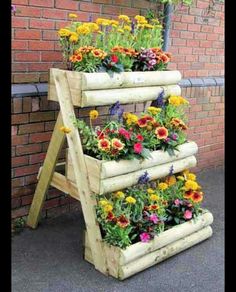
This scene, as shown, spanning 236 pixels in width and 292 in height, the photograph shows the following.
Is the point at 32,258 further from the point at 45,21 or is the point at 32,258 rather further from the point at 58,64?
the point at 45,21

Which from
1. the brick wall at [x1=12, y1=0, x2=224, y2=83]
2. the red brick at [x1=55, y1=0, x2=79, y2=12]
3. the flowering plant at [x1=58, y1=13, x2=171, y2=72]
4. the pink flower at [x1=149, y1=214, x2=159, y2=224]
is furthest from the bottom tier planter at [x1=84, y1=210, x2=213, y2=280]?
the red brick at [x1=55, y1=0, x2=79, y2=12]

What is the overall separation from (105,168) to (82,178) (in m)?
0.22

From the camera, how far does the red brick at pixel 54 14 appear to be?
3346 mm

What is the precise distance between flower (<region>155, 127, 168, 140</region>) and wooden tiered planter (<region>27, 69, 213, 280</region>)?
123 millimetres

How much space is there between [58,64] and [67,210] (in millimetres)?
1277

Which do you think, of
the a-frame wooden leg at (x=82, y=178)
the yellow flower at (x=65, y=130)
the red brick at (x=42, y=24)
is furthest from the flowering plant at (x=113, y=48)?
the yellow flower at (x=65, y=130)

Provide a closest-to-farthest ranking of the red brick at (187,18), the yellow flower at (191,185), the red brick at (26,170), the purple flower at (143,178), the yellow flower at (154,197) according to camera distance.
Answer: the purple flower at (143,178)
the yellow flower at (154,197)
the yellow flower at (191,185)
the red brick at (26,170)
the red brick at (187,18)

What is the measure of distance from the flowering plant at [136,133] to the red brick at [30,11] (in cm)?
100

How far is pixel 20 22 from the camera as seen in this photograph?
321cm

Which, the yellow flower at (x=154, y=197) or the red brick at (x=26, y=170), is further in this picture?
the red brick at (x=26, y=170)

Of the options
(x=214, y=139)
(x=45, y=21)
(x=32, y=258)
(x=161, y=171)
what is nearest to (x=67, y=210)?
(x=32, y=258)

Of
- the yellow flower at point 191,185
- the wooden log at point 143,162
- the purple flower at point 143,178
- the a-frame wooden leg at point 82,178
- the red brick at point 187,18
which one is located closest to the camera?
the wooden log at point 143,162

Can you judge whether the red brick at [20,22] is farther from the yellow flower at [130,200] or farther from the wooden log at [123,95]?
the yellow flower at [130,200]
